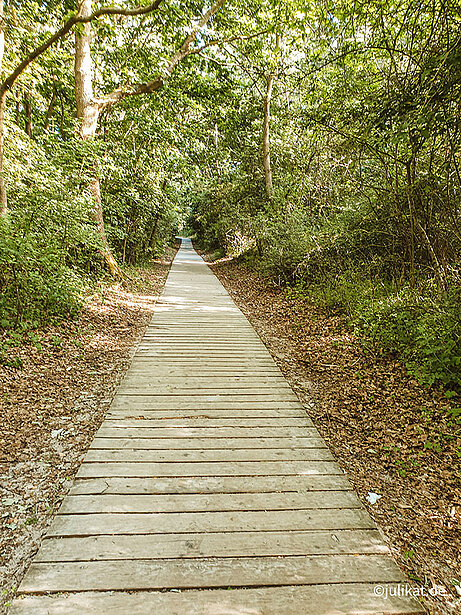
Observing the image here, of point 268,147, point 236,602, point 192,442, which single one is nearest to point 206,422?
point 192,442

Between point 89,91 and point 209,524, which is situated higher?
point 89,91

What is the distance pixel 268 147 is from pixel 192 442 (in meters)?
11.8

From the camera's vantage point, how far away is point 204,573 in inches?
79.4

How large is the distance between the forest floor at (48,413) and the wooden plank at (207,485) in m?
0.27

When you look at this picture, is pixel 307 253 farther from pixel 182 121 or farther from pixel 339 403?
pixel 182 121

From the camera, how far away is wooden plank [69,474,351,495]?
264 centimetres

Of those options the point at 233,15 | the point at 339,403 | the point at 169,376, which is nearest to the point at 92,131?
the point at 233,15

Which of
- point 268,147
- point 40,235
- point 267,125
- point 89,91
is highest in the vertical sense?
point 267,125

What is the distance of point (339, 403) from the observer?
4.18m

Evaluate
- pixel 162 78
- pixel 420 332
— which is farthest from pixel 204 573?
pixel 162 78

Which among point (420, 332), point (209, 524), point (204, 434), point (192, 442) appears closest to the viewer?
point (209, 524)

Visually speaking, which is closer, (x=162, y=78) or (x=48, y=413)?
(x=48, y=413)

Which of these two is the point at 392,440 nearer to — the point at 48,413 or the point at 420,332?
the point at 420,332

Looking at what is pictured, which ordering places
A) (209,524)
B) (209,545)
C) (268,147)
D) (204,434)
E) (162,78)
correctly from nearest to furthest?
(209,545) < (209,524) < (204,434) < (162,78) < (268,147)
